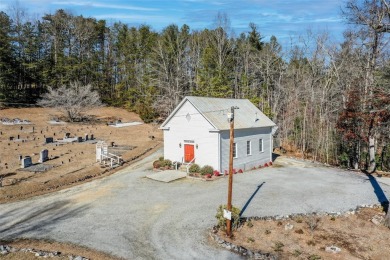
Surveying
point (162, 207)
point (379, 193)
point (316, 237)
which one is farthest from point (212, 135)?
point (316, 237)

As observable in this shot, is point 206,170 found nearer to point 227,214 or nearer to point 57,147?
point 227,214

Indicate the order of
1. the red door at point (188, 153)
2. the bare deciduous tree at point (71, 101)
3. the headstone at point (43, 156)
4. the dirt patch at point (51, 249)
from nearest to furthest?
the dirt patch at point (51, 249)
the red door at point (188, 153)
the headstone at point (43, 156)
the bare deciduous tree at point (71, 101)

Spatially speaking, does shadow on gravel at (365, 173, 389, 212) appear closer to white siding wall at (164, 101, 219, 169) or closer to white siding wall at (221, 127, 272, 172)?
white siding wall at (221, 127, 272, 172)

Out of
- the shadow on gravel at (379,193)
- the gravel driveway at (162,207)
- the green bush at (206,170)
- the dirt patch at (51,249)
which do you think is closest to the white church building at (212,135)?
the green bush at (206,170)

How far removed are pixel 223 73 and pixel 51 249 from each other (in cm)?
4125

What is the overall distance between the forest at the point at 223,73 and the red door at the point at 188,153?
14.6 metres

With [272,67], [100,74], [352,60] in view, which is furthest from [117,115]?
[352,60]

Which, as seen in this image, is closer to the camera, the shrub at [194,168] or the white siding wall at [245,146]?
the shrub at [194,168]

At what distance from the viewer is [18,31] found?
62.2 m

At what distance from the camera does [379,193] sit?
21031 mm

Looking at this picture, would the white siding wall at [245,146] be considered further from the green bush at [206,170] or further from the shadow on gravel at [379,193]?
the shadow on gravel at [379,193]

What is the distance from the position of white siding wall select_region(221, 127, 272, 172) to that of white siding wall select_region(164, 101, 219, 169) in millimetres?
878

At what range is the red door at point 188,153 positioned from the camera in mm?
26948

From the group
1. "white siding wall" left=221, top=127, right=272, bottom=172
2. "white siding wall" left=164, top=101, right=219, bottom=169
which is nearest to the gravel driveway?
"white siding wall" left=221, top=127, right=272, bottom=172
